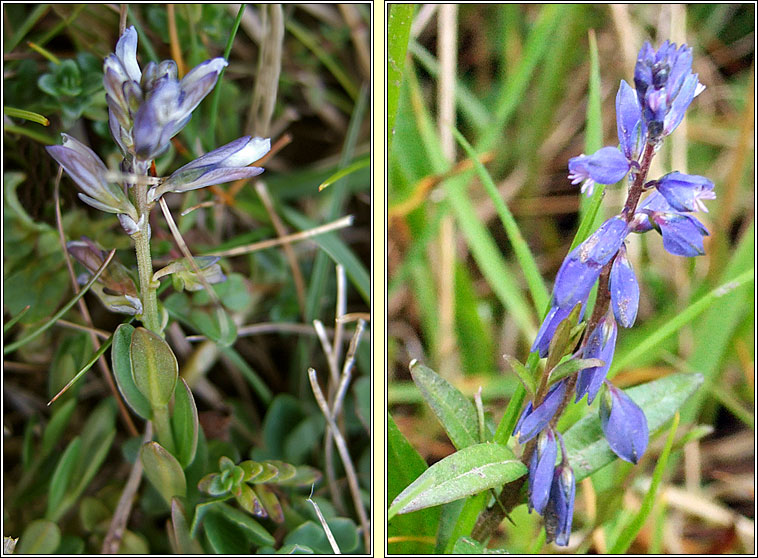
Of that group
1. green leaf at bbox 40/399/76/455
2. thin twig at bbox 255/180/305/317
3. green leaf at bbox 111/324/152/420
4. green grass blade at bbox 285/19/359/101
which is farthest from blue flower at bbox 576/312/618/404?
green grass blade at bbox 285/19/359/101

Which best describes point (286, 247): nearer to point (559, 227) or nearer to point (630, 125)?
point (559, 227)

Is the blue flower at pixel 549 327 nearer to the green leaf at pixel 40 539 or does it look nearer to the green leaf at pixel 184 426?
the green leaf at pixel 184 426

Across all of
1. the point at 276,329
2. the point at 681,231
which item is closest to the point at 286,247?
the point at 276,329

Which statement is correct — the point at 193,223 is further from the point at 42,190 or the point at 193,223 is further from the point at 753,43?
the point at 753,43

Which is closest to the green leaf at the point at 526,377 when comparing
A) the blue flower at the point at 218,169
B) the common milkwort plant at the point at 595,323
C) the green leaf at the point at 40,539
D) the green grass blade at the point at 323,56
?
the common milkwort plant at the point at 595,323

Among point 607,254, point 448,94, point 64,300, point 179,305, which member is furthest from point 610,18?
point 64,300

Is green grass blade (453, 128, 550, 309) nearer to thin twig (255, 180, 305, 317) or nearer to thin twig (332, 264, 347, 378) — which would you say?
thin twig (332, 264, 347, 378)

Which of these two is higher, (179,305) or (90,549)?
(179,305)
